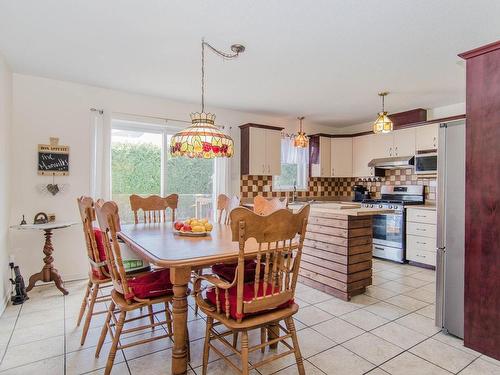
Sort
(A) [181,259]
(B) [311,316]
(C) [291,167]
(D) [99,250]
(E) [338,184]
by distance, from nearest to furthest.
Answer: (A) [181,259] → (D) [99,250] → (B) [311,316] → (C) [291,167] → (E) [338,184]

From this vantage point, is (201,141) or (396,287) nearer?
(201,141)

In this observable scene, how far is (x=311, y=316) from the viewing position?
2.70 metres

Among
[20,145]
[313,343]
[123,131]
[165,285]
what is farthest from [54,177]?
[313,343]

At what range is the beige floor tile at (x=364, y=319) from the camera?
253cm

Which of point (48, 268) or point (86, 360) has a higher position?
point (48, 268)

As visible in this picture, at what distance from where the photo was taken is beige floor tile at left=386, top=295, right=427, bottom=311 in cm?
291

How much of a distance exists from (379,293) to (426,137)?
259 cm

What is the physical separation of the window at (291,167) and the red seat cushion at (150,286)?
11.5 ft

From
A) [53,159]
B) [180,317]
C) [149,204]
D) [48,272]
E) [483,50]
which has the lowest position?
[48,272]

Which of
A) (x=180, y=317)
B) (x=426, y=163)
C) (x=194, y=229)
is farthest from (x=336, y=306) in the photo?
(x=426, y=163)

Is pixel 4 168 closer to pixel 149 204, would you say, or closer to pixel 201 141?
pixel 149 204

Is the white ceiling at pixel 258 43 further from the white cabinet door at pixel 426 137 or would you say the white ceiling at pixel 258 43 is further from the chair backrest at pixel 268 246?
the chair backrest at pixel 268 246

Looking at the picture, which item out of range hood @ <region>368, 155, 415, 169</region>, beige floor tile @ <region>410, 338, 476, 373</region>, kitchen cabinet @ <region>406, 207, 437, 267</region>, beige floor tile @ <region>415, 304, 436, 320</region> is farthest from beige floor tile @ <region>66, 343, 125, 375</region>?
range hood @ <region>368, 155, 415, 169</region>

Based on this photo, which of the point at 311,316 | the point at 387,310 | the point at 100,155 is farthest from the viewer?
the point at 100,155
